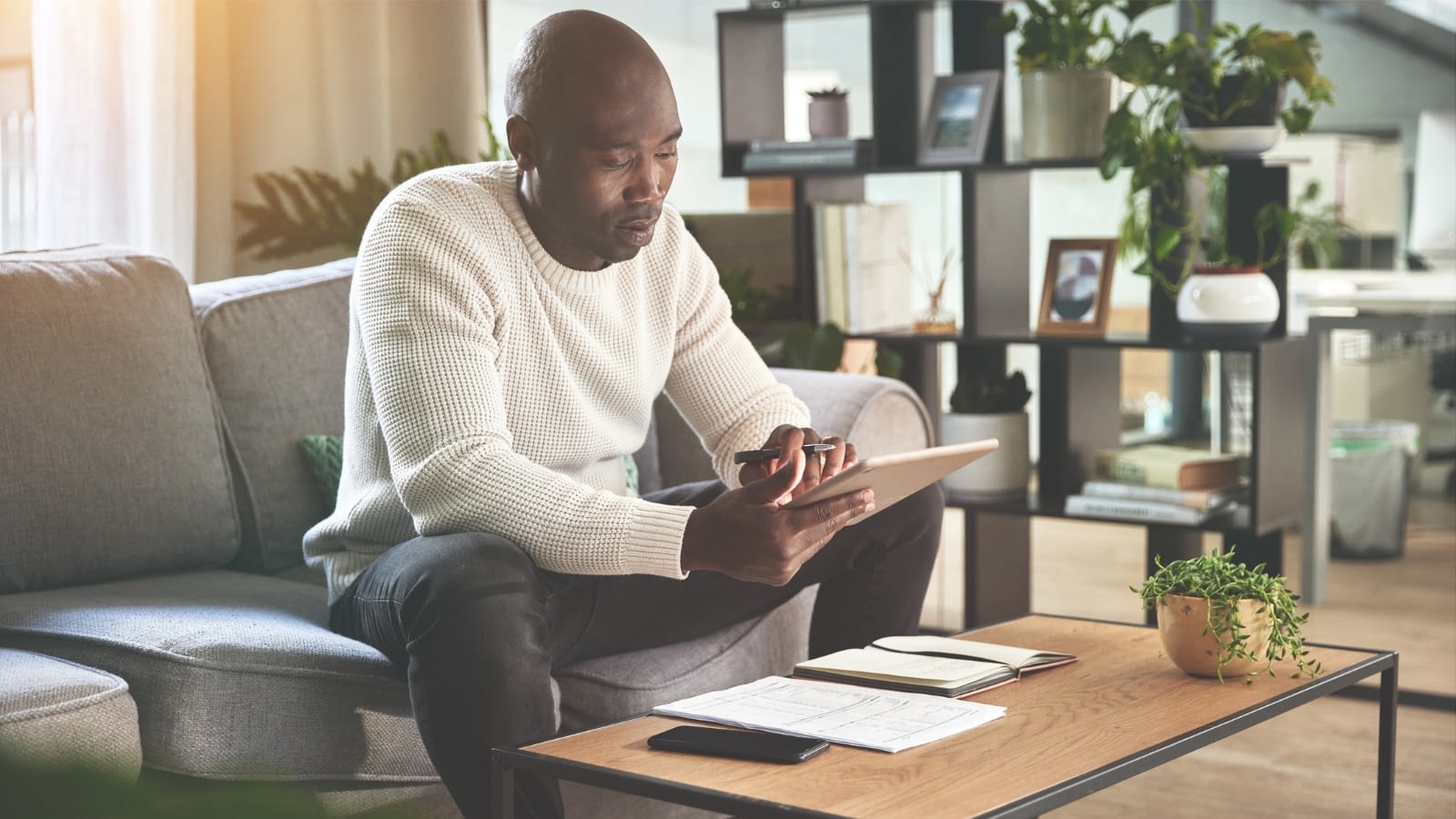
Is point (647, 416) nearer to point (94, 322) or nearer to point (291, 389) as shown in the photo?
point (291, 389)

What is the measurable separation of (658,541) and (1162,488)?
1.62 metres

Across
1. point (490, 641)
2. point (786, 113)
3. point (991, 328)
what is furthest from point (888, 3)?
point (490, 641)

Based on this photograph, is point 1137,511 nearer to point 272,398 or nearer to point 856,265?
point 856,265

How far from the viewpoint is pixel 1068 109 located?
303 centimetres

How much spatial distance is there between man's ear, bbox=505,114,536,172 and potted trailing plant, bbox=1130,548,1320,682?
88cm

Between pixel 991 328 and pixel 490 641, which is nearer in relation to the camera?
pixel 490 641

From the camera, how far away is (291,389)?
7.47 ft

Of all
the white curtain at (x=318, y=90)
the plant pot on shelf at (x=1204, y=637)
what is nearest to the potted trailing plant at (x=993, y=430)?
the white curtain at (x=318, y=90)

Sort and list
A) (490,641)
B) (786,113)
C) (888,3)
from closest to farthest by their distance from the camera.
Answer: (490,641)
(888,3)
(786,113)

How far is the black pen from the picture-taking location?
1761mm

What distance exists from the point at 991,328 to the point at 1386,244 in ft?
2.54

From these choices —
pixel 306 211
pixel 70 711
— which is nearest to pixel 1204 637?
pixel 70 711

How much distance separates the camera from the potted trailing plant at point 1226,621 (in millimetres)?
1526

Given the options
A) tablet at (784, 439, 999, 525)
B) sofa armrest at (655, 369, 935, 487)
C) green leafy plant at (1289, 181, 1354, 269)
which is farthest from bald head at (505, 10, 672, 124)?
green leafy plant at (1289, 181, 1354, 269)
